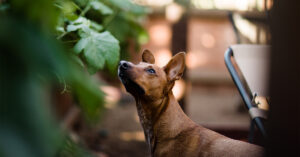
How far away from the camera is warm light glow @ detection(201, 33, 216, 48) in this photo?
21.3 feet

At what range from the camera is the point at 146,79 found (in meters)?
1.77

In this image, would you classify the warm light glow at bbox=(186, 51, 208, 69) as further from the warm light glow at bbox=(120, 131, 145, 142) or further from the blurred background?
the warm light glow at bbox=(120, 131, 145, 142)

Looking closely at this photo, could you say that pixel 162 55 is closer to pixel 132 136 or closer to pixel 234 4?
pixel 132 136

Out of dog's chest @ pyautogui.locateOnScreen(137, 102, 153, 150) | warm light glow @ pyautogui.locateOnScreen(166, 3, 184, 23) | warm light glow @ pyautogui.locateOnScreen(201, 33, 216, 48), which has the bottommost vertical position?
warm light glow @ pyautogui.locateOnScreen(201, 33, 216, 48)

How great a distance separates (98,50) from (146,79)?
11.2 inches

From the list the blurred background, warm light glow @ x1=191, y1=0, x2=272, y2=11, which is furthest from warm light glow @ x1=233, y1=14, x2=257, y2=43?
warm light glow @ x1=191, y1=0, x2=272, y2=11

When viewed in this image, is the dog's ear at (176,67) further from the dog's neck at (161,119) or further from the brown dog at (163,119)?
the dog's neck at (161,119)

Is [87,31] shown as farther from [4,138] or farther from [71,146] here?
[4,138]

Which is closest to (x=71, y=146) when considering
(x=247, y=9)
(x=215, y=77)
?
(x=247, y=9)

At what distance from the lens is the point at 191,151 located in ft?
5.55

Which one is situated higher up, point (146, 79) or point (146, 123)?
point (146, 79)

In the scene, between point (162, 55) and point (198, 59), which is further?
point (198, 59)

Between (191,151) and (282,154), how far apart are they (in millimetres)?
751

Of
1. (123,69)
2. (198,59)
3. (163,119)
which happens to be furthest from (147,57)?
(198,59)
